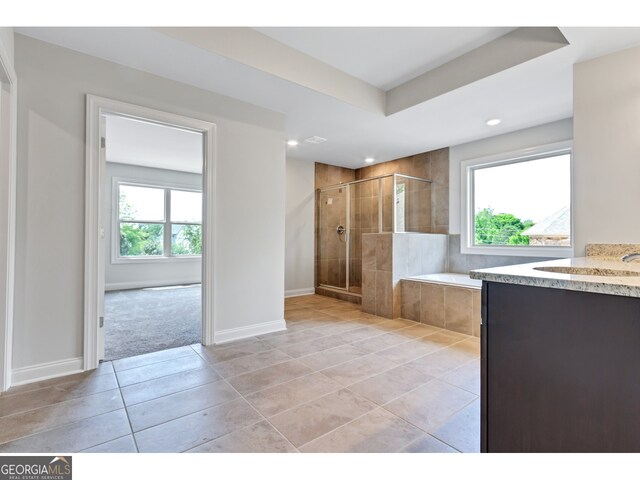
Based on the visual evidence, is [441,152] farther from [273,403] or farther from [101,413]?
[101,413]

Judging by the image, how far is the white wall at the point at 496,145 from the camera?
330 centimetres

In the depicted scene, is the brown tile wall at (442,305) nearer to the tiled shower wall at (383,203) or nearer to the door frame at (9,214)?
the tiled shower wall at (383,203)

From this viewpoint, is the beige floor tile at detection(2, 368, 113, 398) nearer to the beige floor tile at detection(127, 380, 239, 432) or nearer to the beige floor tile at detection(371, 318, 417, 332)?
the beige floor tile at detection(127, 380, 239, 432)

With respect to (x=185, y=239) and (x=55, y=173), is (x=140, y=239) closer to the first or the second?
(x=185, y=239)

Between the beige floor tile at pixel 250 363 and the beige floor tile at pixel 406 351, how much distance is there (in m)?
0.80

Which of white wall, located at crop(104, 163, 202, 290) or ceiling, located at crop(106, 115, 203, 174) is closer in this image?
ceiling, located at crop(106, 115, 203, 174)

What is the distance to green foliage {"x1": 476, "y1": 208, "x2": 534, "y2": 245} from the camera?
3645mm

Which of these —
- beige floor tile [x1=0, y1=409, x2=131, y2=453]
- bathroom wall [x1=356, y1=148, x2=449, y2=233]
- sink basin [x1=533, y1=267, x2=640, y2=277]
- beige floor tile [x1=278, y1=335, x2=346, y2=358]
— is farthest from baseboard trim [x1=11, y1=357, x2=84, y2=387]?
bathroom wall [x1=356, y1=148, x2=449, y2=233]

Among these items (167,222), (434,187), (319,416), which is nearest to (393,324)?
(319,416)

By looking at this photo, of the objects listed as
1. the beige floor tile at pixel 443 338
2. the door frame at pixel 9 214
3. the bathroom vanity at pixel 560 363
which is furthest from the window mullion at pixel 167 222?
the bathroom vanity at pixel 560 363

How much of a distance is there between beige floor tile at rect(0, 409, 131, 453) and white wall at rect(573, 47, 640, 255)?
292 centimetres
